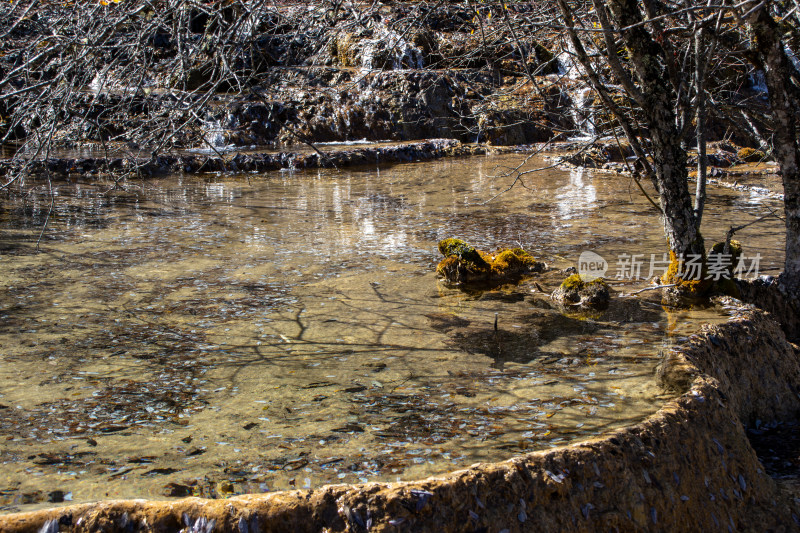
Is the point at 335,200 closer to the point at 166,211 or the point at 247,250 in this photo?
the point at 166,211

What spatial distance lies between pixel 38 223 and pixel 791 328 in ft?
33.8

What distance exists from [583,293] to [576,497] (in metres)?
3.17

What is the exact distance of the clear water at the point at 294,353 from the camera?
11.7ft

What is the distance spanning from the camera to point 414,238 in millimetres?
9242

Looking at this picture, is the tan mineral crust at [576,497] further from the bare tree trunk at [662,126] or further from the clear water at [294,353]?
the bare tree trunk at [662,126]

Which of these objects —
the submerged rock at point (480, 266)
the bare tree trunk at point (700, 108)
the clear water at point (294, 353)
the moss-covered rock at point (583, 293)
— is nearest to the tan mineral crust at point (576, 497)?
the clear water at point (294, 353)

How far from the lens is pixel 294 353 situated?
518cm

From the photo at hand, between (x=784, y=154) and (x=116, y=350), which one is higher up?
(x=784, y=154)

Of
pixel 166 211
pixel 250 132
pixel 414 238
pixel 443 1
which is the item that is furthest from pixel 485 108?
pixel 250 132

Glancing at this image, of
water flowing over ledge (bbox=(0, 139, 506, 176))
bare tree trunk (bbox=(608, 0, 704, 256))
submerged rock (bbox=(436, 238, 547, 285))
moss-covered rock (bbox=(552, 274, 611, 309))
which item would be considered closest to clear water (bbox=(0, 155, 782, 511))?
moss-covered rock (bbox=(552, 274, 611, 309))

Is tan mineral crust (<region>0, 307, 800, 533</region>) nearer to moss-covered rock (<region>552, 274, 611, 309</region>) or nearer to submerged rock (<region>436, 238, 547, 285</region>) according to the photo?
moss-covered rock (<region>552, 274, 611, 309</region>)

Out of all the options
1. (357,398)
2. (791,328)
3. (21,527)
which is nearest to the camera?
(21,527)

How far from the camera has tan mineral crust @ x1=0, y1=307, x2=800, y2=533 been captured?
2.87 m

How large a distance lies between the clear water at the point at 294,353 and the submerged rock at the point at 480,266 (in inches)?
9.5
